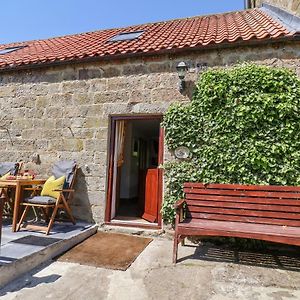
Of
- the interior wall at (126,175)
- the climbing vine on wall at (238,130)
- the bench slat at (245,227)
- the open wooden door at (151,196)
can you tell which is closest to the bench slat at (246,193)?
the climbing vine on wall at (238,130)

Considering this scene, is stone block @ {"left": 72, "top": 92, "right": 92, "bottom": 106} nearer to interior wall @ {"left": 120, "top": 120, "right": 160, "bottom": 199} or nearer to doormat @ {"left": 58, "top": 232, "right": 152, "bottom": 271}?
doormat @ {"left": 58, "top": 232, "right": 152, "bottom": 271}

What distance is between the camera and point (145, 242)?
436cm

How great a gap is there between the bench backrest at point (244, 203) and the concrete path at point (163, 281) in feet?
1.92

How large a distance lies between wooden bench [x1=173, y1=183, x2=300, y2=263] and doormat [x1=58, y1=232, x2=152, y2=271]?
69cm

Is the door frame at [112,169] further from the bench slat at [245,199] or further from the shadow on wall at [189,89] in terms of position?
the bench slat at [245,199]

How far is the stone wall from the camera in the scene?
4838 mm

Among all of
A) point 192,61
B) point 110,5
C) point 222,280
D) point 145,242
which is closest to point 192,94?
point 192,61

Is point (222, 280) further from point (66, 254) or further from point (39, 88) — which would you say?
point (39, 88)

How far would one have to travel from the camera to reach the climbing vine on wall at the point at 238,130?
4.13m

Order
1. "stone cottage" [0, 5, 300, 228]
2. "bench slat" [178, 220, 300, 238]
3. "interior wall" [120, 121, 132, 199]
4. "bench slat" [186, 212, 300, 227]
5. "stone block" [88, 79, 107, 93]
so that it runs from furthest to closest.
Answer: "interior wall" [120, 121, 132, 199]
"stone block" [88, 79, 107, 93]
"stone cottage" [0, 5, 300, 228]
"bench slat" [186, 212, 300, 227]
"bench slat" [178, 220, 300, 238]

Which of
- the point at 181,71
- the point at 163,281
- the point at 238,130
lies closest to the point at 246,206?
the point at 238,130

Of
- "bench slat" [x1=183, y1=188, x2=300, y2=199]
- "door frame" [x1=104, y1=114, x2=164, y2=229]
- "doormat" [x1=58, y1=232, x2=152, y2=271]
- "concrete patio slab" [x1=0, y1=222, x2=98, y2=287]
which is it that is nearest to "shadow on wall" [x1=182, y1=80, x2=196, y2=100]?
"door frame" [x1=104, y1=114, x2=164, y2=229]

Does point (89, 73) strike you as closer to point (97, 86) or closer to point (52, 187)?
point (97, 86)

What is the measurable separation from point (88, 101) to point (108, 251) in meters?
2.87
